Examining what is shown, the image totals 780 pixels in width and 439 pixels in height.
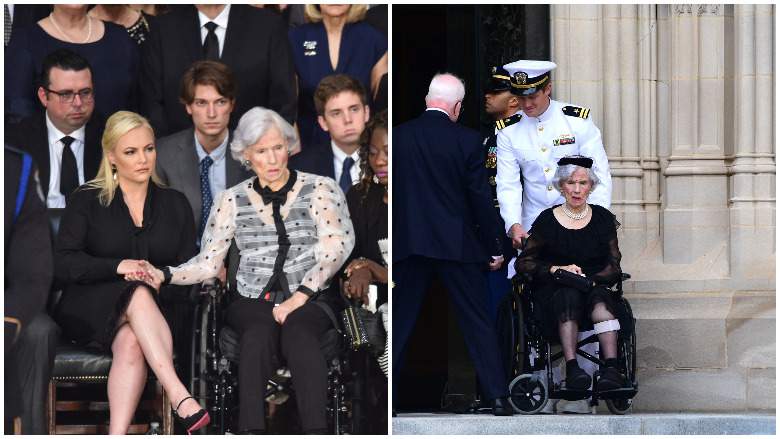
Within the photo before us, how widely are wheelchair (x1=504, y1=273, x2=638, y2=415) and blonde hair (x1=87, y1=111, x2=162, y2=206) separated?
7.88 feet

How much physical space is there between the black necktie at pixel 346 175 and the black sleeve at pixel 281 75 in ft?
1.18

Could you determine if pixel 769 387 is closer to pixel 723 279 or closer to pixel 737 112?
pixel 723 279

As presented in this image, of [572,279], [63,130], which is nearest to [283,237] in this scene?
[63,130]

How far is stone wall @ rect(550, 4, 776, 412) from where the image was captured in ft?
41.9

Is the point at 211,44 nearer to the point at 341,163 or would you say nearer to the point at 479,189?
the point at 341,163

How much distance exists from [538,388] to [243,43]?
2.66 m

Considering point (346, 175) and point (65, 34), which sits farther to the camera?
point (346, 175)

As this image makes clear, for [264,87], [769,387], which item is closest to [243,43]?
[264,87]

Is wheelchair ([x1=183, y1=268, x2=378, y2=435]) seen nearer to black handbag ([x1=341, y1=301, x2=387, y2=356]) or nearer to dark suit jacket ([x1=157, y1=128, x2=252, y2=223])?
black handbag ([x1=341, y1=301, x2=387, y2=356])

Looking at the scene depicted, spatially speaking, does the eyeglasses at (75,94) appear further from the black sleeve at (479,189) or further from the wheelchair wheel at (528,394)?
the wheelchair wheel at (528,394)

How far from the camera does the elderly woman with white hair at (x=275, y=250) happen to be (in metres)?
11.0

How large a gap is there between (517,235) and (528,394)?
92 cm

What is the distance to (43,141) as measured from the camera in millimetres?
10945

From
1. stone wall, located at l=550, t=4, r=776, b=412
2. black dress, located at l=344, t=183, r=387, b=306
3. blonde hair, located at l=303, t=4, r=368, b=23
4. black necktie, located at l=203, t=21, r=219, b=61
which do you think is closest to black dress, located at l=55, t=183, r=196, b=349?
black necktie, located at l=203, t=21, r=219, b=61
